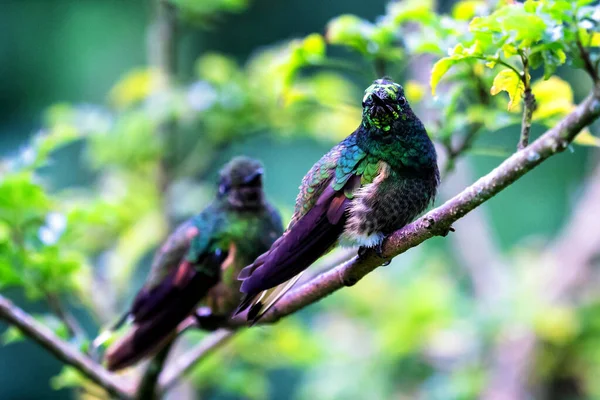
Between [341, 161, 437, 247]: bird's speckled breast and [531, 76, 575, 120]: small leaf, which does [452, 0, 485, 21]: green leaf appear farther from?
[341, 161, 437, 247]: bird's speckled breast

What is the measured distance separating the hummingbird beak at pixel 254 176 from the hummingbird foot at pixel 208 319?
0.39 m

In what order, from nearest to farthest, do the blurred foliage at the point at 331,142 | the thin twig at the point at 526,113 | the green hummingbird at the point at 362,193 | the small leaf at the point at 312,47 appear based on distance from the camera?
1. the thin twig at the point at 526,113
2. the green hummingbird at the point at 362,193
3. the blurred foliage at the point at 331,142
4. the small leaf at the point at 312,47

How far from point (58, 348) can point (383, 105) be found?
1.30m

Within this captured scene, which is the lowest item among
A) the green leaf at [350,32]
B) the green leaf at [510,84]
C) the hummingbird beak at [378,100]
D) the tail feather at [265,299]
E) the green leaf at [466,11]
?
the tail feather at [265,299]

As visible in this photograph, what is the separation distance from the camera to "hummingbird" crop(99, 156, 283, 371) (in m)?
1.91

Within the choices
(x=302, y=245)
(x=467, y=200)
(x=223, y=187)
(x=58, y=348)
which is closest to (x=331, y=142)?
(x=223, y=187)

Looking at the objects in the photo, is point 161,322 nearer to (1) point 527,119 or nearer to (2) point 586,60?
(1) point 527,119

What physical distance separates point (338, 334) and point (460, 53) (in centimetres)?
363

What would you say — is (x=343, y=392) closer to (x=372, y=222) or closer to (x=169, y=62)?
(x=169, y=62)

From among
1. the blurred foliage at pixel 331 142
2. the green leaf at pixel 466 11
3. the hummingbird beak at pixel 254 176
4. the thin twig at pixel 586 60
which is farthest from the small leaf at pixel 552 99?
the hummingbird beak at pixel 254 176

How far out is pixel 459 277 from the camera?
5.61 meters

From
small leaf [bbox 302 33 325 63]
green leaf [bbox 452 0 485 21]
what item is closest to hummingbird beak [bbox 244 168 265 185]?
small leaf [bbox 302 33 325 63]

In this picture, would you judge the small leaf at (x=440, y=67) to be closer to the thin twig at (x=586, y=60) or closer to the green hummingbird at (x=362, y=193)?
the green hummingbird at (x=362, y=193)

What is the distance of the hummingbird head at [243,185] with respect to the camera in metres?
1.95
